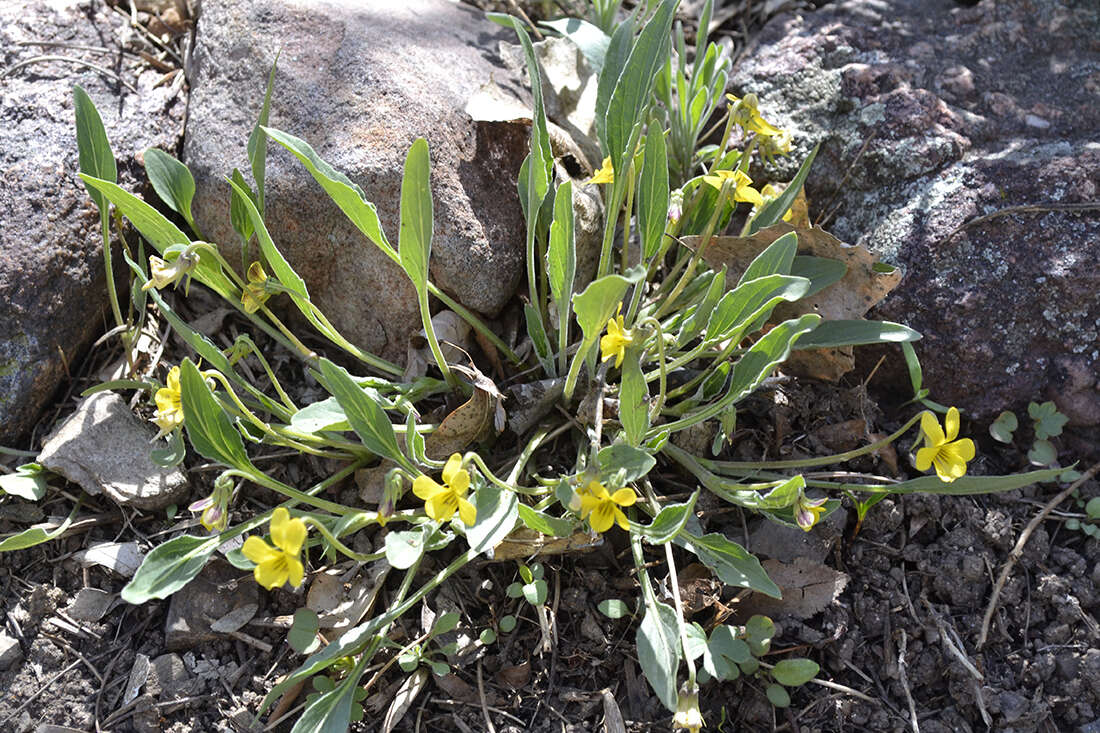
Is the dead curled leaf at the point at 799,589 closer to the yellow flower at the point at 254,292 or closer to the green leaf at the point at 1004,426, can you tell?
the green leaf at the point at 1004,426

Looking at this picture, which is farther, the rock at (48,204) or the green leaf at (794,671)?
the rock at (48,204)

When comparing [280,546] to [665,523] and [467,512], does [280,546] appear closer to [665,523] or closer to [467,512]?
[467,512]

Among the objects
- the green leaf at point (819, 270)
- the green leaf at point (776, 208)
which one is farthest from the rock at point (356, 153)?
the green leaf at point (819, 270)

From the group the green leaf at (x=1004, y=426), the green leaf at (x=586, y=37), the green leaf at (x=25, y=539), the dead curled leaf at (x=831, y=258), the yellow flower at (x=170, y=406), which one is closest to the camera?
the yellow flower at (x=170, y=406)

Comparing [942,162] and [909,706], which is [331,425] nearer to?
[909,706]

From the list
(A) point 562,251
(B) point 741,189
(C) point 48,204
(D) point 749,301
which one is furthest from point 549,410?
(C) point 48,204

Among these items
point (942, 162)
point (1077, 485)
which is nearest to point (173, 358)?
point (942, 162)
